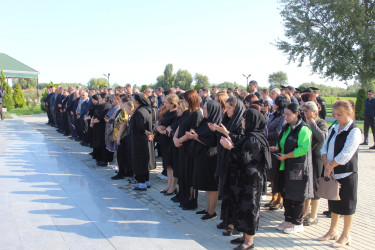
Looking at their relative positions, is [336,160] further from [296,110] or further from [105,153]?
[105,153]

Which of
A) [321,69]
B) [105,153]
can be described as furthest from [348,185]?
[321,69]

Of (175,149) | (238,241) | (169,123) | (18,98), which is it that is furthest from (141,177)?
(18,98)

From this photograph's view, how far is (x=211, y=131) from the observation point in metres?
5.18

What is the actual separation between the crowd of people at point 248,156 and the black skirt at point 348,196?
12mm

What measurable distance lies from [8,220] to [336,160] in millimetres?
4654

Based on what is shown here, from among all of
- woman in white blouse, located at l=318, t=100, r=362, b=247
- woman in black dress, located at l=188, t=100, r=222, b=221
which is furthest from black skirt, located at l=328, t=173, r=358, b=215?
woman in black dress, located at l=188, t=100, r=222, b=221

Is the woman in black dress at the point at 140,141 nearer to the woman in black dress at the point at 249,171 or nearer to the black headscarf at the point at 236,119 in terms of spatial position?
the black headscarf at the point at 236,119

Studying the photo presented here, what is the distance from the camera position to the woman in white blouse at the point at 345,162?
4156mm

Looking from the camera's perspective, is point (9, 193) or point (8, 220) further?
point (9, 193)

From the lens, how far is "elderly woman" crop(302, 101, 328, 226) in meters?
4.93

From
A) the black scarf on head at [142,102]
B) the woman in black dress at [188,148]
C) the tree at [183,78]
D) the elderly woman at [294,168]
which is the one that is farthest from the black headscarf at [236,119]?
the tree at [183,78]

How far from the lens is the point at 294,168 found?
179 inches

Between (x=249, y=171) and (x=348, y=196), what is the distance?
1.32 metres

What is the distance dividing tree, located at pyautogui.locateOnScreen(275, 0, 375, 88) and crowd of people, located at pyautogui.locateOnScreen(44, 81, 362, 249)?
72.6ft
